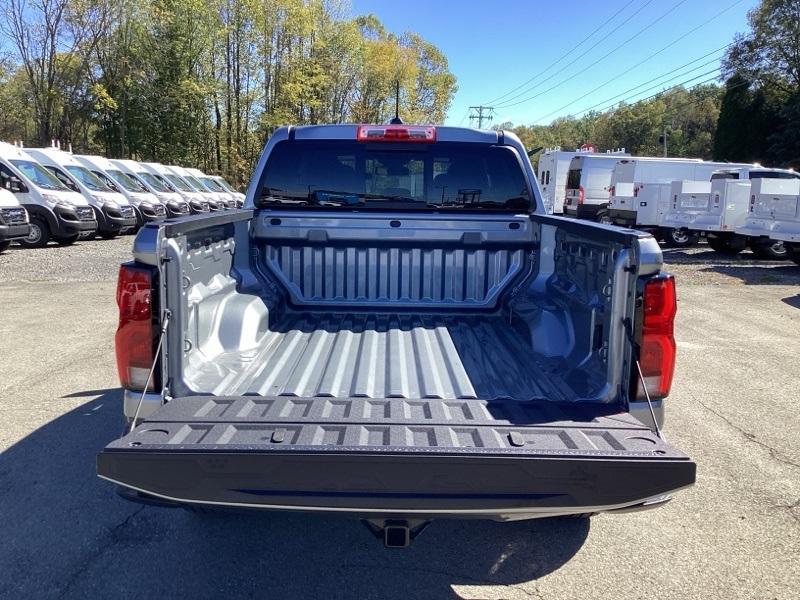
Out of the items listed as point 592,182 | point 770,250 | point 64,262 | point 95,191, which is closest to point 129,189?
point 95,191

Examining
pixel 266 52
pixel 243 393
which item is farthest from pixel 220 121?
pixel 243 393

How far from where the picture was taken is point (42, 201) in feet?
53.5

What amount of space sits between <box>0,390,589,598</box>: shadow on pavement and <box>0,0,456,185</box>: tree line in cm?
3396

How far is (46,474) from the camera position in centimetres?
414

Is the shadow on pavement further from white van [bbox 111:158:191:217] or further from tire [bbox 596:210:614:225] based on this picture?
tire [bbox 596:210:614:225]

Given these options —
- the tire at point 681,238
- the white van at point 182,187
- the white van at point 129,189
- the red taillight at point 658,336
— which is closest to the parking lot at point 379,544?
the red taillight at point 658,336

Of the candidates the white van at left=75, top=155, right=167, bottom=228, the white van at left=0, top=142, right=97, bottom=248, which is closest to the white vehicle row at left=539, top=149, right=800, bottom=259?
the white van at left=75, top=155, right=167, bottom=228

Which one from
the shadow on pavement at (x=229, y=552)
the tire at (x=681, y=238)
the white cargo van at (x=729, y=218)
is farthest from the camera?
the tire at (x=681, y=238)

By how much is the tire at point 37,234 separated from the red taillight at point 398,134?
50.0 feet

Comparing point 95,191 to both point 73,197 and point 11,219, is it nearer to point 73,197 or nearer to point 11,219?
point 73,197

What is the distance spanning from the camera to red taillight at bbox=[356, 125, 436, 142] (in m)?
4.34

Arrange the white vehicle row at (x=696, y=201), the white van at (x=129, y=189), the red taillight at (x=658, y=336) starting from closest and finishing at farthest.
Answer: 1. the red taillight at (x=658, y=336)
2. the white vehicle row at (x=696, y=201)
3. the white van at (x=129, y=189)

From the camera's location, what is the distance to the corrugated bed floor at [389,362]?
307 centimetres

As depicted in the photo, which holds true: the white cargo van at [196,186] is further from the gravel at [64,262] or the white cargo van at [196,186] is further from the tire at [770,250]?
the tire at [770,250]
